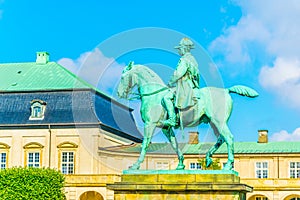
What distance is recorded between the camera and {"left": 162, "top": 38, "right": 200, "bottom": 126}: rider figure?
637 inches

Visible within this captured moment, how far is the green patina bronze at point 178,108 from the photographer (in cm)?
1638

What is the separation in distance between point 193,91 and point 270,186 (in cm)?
2961

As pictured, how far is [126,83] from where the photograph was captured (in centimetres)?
1681

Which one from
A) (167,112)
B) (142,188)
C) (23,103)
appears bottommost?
(142,188)

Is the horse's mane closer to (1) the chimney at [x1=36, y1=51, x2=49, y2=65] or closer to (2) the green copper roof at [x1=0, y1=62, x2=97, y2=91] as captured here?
(2) the green copper roof at [x1=0, y1=62, x2=97, y2=91]

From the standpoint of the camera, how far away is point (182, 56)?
16.7 m

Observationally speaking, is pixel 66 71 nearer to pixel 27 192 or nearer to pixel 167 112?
pixel 27 192

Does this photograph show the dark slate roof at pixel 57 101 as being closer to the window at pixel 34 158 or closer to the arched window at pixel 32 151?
the arched window at pixel 32 151

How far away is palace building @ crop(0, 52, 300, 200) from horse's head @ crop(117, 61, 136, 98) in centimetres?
2642

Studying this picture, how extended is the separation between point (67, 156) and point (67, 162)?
374mm

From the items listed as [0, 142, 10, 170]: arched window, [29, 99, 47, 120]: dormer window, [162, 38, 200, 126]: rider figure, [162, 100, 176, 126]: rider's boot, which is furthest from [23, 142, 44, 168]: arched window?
[162, 100, 176, 126]: rider's boot

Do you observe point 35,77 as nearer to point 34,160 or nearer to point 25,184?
point 34,160

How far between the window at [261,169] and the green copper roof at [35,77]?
13.0m

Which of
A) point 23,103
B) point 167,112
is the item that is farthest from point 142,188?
point 23,103
